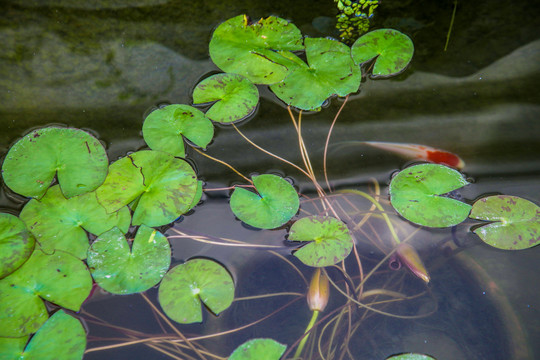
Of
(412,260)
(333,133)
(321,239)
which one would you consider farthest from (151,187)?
(412,260)

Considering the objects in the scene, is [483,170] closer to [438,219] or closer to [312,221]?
[438,219]

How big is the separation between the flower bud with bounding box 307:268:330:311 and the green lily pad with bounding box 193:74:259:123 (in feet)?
2.35

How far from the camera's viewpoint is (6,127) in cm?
155

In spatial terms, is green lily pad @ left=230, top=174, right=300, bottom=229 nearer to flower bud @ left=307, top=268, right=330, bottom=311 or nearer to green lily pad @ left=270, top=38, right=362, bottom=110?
flower bud @ left=307, top=268, right=330, bottom=311

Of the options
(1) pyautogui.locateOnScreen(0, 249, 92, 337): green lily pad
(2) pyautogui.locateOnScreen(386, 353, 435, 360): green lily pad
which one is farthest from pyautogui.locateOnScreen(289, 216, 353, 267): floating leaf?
(1) pyautogui.locateOnScreen(0, 249, 92, 337): green lily pad

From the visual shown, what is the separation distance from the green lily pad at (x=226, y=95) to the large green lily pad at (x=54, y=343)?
0.90 meters

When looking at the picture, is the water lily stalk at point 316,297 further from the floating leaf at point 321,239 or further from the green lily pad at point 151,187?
the green lily pad at point 151,187

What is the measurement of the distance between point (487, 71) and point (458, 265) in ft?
2.97

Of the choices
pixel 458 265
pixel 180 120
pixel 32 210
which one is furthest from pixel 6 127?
pixel 458 265

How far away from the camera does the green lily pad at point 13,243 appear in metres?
1.25

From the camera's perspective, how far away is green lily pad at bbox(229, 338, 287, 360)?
1.22m

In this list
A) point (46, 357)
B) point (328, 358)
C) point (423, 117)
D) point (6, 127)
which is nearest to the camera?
point (46, 357)

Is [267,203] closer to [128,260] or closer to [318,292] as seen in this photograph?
[318,292]

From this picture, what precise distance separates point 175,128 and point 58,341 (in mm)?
830
